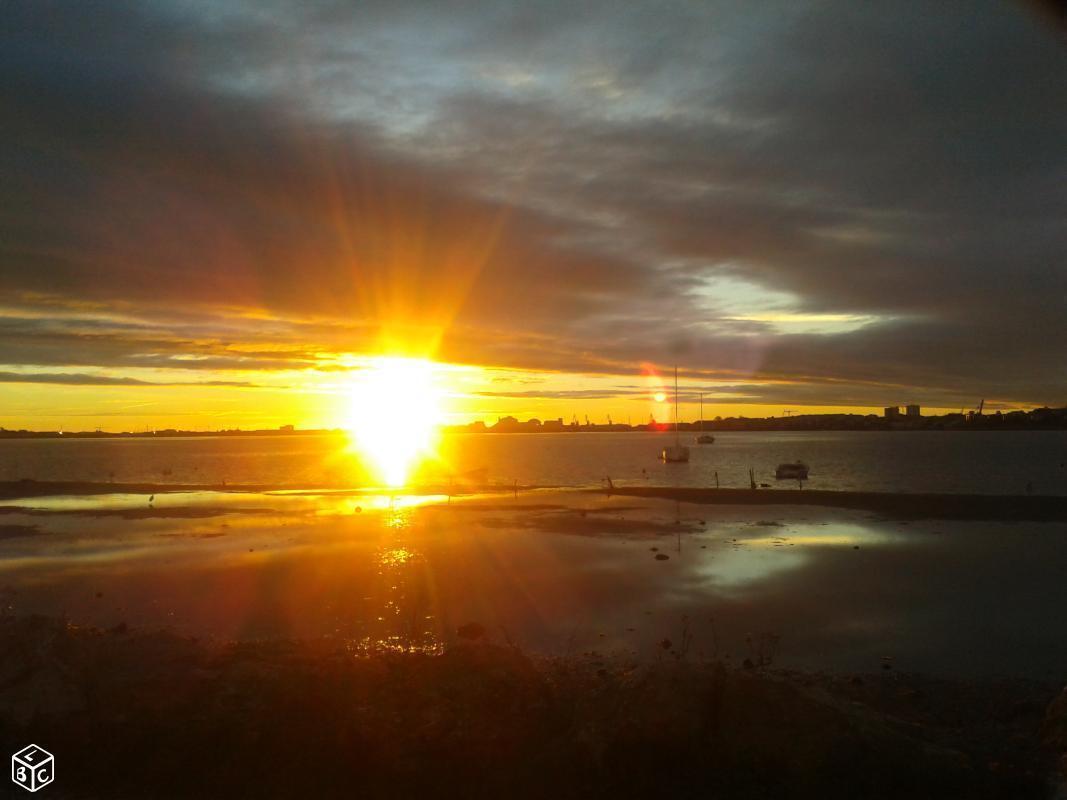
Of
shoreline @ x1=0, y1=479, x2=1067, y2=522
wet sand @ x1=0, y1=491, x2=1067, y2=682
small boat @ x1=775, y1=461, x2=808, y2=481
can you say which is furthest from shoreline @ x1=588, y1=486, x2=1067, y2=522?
small boat @ x1=775, y1=461, x2=808, y2=481

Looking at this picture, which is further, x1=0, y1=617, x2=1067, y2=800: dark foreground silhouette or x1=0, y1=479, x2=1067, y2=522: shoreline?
x1=0, y1=479, x2=1067, y2=522: shoreline

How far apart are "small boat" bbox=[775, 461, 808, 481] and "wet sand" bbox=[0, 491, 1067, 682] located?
35.9 meters

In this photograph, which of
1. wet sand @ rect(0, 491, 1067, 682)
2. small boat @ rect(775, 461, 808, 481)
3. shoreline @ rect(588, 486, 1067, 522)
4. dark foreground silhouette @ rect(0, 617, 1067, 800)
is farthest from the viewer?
small boat @ rect(775, 461, 808, 481)

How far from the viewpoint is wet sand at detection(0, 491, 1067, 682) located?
15.5 m

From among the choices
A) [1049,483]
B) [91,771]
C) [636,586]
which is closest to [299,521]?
[636,586]

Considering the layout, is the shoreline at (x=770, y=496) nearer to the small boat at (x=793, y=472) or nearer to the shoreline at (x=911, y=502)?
the shoreline at (x=911, y=502)

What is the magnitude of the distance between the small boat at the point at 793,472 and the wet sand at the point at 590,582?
35.9 meters

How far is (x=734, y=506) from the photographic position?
140 ft

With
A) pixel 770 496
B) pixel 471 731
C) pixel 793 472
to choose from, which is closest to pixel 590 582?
pixel 471 731

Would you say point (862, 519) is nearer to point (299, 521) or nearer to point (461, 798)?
point (299, 521)

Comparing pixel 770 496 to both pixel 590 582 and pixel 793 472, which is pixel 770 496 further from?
pixel 793 472

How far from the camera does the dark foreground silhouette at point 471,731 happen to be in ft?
25.9

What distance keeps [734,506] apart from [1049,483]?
44206mm

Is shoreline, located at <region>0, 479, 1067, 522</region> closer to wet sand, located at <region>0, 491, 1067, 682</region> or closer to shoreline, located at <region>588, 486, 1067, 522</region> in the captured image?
shoreline, located at <region>588, 486, 1067, 522</region>
